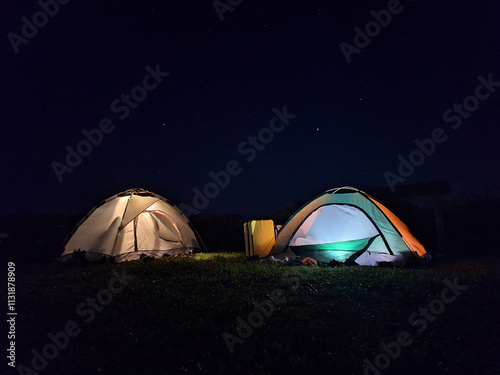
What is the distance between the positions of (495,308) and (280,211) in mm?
10435

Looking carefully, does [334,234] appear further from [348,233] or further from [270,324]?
[270,324]

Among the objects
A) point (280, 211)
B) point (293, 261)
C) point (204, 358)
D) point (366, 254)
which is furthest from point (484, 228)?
point (204, 358)

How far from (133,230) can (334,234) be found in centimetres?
615

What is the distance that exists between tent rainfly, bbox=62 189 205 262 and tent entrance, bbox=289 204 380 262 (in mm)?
4276

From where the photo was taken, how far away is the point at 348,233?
9312 mm

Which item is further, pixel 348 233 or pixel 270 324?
pixel 348 233

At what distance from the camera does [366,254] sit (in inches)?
333

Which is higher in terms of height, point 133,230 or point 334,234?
point 133,230

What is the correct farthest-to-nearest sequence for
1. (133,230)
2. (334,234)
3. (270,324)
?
(133,230) < (334,234) < (270,324)

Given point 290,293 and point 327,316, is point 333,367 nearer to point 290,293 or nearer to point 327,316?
point 327,316

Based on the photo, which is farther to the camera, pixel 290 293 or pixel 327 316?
pixel 290 293

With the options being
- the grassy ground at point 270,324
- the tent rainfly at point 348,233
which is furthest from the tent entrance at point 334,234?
the grassy ground at point 270,324

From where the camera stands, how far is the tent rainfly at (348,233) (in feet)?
27.0

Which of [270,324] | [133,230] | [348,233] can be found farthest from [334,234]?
[133,230]
